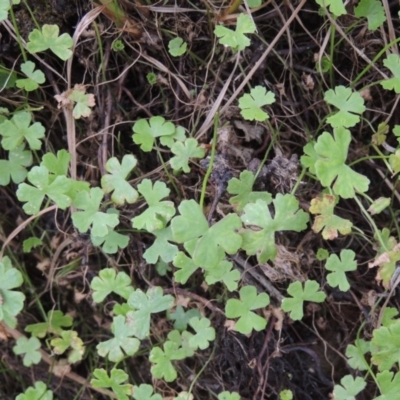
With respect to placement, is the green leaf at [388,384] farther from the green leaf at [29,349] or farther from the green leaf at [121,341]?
the green leaf at [29,349]

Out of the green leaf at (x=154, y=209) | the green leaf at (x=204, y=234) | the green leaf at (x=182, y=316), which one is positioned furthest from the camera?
the green leaf at (x=182, y=316)

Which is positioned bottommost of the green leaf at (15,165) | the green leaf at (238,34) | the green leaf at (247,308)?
the green leaf at (247,308)

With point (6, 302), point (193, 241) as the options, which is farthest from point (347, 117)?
point (6, 302)

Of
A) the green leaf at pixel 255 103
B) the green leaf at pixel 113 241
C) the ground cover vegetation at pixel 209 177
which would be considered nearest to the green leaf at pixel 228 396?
the ground cover vegetation at pixel 209 177

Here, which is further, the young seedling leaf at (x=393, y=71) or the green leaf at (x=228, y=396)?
the green leaf at (x=228, y=396)

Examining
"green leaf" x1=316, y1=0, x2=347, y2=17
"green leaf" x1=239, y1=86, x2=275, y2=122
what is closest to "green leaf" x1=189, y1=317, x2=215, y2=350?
"green leaf" x1=239, y1=86, x2=275, y2=122

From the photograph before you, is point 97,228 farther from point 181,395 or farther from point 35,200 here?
point 181,395
